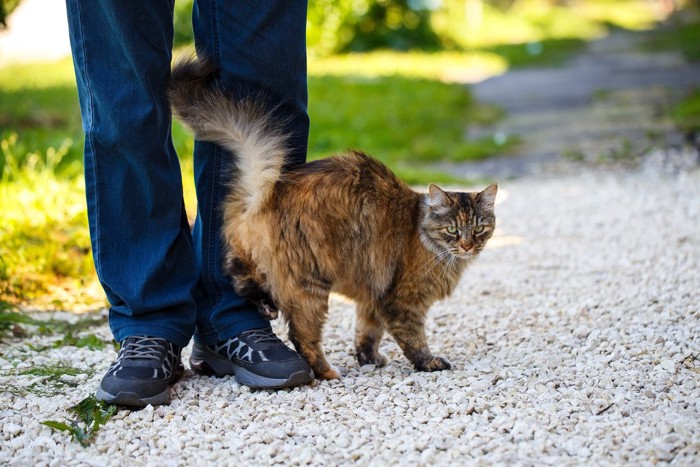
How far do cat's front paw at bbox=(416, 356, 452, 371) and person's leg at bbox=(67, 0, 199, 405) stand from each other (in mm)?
809

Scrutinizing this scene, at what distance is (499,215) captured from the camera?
532 centimetres

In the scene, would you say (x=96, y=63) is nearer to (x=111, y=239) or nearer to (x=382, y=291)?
(x=111, y=239)

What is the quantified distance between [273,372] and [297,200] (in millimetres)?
542

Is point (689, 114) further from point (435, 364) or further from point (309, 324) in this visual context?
point (309, 324)

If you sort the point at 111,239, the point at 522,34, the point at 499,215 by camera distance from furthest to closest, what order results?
the point at 522,34 → the point at 499,215 → the point at 111,239

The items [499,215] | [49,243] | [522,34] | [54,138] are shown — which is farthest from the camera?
[522,34]

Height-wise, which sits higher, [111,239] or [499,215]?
[111,239]

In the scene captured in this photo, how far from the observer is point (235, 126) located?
251 cm

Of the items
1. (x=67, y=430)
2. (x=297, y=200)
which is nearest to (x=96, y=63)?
(x=297, y=200)

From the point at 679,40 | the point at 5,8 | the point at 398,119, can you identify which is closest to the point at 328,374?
the point at 5,8

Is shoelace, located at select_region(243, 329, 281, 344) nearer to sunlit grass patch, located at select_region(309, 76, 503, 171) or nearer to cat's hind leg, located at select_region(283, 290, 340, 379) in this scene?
cat's hind leg, located at select_region(283, 290, 340, 379)

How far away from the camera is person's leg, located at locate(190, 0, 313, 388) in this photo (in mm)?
2482

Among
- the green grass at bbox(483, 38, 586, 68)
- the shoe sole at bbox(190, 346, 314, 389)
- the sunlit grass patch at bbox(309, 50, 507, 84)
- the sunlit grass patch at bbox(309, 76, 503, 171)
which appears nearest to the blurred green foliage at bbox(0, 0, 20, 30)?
the sunlit grass patch at bbox(309, 76, 503, 171)

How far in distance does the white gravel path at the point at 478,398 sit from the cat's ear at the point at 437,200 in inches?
21.8
